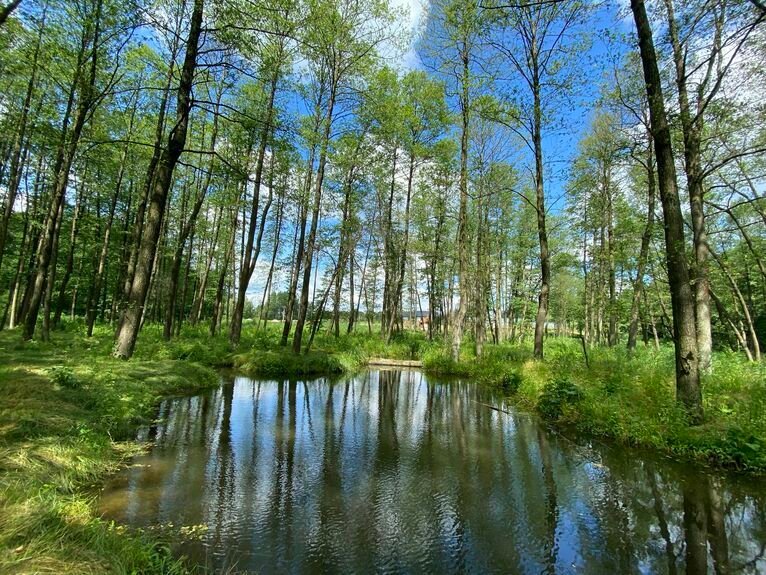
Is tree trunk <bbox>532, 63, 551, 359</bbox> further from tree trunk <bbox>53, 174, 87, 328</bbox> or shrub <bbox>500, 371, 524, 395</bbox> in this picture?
tree trunk <bbox>53, 174, 87, 328</bbox>

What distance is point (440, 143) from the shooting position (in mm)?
23641

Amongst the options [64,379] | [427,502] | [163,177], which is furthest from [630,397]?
[163,177]

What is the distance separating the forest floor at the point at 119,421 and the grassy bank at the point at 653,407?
0.02 metres

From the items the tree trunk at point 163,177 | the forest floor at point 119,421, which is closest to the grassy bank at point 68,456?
the forest floor at point 119,421

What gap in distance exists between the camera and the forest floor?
281 cm

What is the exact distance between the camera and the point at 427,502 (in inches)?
197

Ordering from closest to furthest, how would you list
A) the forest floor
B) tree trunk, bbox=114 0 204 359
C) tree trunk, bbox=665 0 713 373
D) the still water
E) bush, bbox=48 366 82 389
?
the forest floor, the still water, bush, bbox=48 366 82 389, tree trunk, bbox=114 0 204 359, tree trunk, bbox=665 0 713 373

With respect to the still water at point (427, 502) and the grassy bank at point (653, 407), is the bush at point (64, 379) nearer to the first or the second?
the still water at point (427, 502)

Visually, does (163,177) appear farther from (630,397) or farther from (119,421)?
(630,397)

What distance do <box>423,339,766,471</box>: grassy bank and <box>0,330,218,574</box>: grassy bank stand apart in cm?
807

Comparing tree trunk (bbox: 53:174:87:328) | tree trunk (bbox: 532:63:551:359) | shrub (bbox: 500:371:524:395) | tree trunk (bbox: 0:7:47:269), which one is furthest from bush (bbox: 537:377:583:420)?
tree trunk (bbox: 53:174:87:328)

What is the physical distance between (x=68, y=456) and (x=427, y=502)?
4.63 meters

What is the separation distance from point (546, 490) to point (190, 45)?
12.0m

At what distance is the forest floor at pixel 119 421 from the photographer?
281cm
